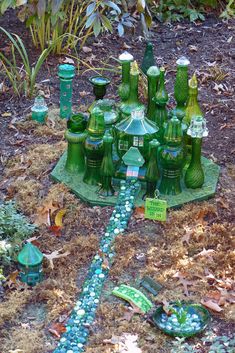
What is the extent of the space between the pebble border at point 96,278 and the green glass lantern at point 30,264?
0.83 ft

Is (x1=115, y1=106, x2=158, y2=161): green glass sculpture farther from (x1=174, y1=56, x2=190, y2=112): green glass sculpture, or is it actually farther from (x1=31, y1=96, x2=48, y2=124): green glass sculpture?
(x1=31, y1=96, x2=48, y2=124): green glass sculpture

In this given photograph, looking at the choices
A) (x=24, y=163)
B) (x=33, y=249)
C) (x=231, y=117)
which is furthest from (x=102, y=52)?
(x=33, y=249)

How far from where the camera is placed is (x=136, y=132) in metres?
4.08

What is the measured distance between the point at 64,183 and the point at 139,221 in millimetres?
576

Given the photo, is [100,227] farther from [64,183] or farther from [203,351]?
[203,351]

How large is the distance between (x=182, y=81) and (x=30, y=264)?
1.54 meters

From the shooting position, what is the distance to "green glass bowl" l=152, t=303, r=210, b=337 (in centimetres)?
329

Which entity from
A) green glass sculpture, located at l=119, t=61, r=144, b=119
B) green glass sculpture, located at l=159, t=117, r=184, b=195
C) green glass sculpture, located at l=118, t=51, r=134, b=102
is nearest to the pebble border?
green glass sculpture, located at l=159, t=117, r=184, b=195

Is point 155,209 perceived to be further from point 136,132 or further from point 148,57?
point 148,57

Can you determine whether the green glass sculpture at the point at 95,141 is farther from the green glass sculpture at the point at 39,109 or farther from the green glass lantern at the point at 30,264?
the green glass sculpture at the point at 39,109

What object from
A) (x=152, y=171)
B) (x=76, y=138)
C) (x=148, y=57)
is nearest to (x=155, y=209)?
(x=152, y=171)

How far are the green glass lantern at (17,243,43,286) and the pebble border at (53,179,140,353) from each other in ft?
0.83

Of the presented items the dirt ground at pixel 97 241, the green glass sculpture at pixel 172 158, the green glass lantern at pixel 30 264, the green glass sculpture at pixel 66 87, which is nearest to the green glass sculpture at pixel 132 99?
the green glass sculpture at pixel 172 158

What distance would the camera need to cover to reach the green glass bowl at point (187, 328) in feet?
10.8
